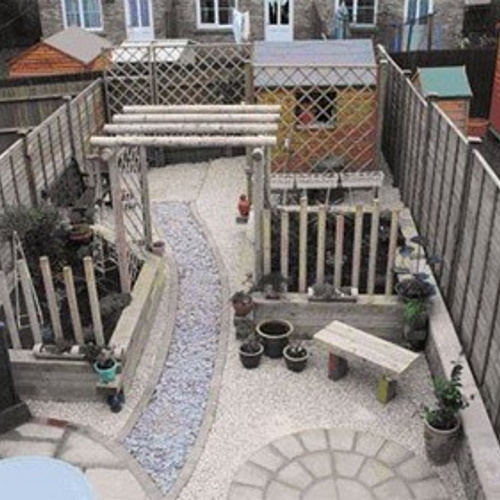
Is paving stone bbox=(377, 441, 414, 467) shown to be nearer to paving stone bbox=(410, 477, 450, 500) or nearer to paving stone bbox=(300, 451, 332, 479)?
paving stone bbox=(410, 477, 450, 500)

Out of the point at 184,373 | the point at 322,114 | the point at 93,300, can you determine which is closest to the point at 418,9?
the point at 322,114

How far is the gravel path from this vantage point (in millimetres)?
5594

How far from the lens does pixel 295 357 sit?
652cm

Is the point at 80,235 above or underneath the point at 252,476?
above

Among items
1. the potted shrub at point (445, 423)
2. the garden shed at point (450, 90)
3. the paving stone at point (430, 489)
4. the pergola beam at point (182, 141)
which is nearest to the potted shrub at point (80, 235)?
the pergola beam at point (182, 141)

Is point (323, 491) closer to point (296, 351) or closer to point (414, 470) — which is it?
point (414, 470)

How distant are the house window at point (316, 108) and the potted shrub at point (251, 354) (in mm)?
4621

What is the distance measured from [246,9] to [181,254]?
38.4 feet

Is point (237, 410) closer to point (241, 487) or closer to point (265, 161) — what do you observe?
point (241, 487)

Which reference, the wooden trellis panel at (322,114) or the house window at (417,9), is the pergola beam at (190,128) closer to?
the wooden trellis panel at (322,114)

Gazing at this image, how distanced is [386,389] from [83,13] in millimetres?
16171

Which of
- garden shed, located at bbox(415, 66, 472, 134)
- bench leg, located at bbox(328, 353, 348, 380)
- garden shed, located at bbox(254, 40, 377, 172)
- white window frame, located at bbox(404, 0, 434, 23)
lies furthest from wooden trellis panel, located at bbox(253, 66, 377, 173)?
white window frame, located at bbox(404, 0, 434, 23)

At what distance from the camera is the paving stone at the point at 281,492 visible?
5094 millimetres

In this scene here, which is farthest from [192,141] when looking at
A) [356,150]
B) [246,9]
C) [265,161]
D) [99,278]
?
[246,9]
